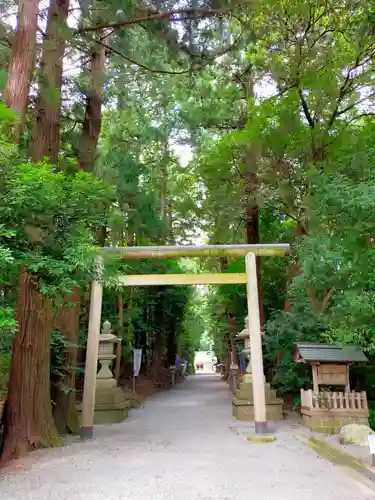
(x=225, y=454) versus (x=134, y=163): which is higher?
(x=134, y=163)

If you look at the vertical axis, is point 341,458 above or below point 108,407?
below

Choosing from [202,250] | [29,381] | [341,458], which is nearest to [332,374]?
[341,458]

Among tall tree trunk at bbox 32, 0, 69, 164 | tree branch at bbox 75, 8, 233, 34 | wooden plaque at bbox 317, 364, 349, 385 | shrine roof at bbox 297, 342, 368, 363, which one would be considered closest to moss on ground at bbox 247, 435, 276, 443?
shrine roof at bbox 297, 342, 368, 363

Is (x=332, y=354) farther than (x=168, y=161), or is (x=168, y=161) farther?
(x=168, y=161)

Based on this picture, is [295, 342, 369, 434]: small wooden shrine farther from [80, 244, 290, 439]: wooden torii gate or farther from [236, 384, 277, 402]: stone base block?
[80, 244, 290, 439]: wooden torii gate

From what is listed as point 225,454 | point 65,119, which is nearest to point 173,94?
point 65,119

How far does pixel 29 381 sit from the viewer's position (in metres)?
6.55

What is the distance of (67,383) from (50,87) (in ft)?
18.6

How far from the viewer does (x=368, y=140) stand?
10.8 metres

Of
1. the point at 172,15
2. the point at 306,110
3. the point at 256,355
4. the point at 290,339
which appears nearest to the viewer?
the point at 172,15

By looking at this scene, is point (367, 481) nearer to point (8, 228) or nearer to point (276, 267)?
point (8, 228)

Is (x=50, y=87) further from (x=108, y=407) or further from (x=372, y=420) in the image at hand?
(x=372, y=420)

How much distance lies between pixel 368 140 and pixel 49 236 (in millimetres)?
9061

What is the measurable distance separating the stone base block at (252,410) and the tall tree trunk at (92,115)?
22.3 ft
